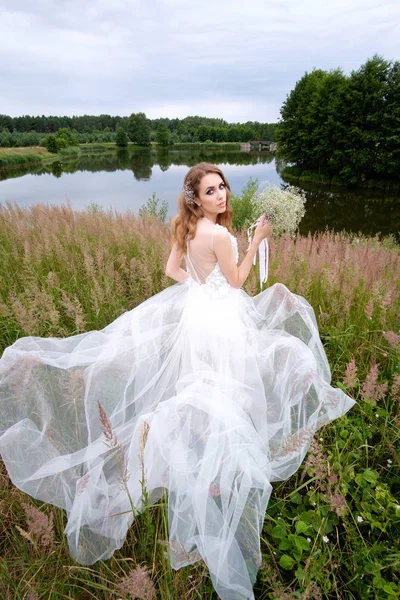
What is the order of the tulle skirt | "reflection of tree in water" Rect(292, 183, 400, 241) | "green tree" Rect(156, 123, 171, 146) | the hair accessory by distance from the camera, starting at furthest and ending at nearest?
"green tree" Rect(156, 123, 171, 146) < "reflection of tree in water" Rect(292, 183, 400, 241) < the hair accessory < the tulle skirt

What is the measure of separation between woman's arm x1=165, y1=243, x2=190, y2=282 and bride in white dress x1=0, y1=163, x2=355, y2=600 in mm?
11

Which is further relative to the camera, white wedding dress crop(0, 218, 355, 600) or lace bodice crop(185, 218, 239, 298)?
lace bodice crop(185, 218, 239, 298)

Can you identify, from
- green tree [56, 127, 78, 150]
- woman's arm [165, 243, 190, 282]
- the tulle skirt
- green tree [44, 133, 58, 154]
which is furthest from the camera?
green tree [56, 127, 78, 150]

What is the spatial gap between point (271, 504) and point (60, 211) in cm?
601

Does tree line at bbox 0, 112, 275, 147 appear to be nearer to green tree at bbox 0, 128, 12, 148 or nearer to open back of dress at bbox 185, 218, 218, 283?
green tree at bbox 0, 128, 12, 148

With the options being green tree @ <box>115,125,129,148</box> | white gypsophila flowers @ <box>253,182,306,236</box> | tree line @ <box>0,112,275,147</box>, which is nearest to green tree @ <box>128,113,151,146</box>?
tree line @ <box>0,112,275,147</box>

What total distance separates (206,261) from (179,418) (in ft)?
3.75

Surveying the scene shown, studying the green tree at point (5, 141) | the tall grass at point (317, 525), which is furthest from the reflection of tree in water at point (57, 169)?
the tall grass at point (317, 525)

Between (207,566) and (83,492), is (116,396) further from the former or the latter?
(207,566)

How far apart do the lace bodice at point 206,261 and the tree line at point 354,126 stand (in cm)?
2983

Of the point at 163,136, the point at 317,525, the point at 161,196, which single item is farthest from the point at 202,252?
the point at 163,136

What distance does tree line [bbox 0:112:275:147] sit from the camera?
89.6 metres

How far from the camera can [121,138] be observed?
8538 cm

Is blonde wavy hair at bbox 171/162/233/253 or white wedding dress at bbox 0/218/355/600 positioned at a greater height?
blonde wavy hair at bbox 171/162/233/253
